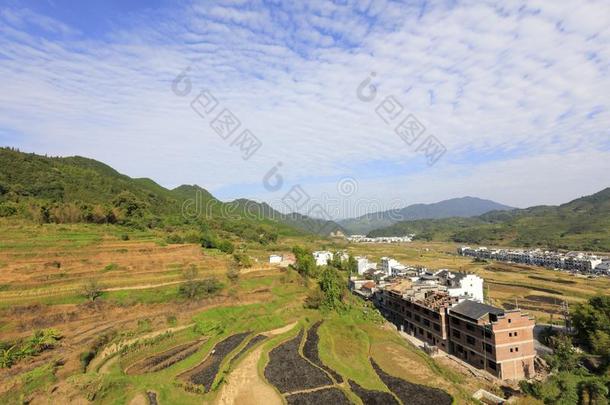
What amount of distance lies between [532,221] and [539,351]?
485ft

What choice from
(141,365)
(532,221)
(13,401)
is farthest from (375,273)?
(532,221)

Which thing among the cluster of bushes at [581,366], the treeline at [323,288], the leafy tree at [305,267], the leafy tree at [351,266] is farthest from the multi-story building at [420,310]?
the leafy tree at [351,266]

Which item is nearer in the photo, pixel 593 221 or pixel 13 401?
pixel 13 401

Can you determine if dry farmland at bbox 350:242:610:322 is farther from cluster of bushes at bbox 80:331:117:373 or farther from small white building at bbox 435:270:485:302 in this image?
cluster of bushes at bbox 80:331:117:373

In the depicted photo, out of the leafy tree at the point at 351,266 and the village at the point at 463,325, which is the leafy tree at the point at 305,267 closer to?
the village at the point at 463,325

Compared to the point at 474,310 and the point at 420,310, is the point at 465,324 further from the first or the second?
Answer: the point at 420,310

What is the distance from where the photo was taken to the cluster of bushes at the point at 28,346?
17500 mm

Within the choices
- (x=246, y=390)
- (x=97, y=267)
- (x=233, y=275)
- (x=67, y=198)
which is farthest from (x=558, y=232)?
(x=67, y=198)

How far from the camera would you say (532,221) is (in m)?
157

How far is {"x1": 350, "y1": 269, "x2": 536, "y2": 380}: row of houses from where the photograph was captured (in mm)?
26766

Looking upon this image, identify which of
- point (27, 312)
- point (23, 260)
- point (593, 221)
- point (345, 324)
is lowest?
point (345, 324)

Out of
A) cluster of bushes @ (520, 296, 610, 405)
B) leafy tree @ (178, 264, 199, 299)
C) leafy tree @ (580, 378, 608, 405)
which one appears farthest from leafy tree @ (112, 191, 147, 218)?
leafy tree @ (580, 378, 608, 405)

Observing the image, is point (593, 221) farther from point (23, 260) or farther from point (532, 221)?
point (23, 260)

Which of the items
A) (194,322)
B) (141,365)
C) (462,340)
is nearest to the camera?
(141,365)
